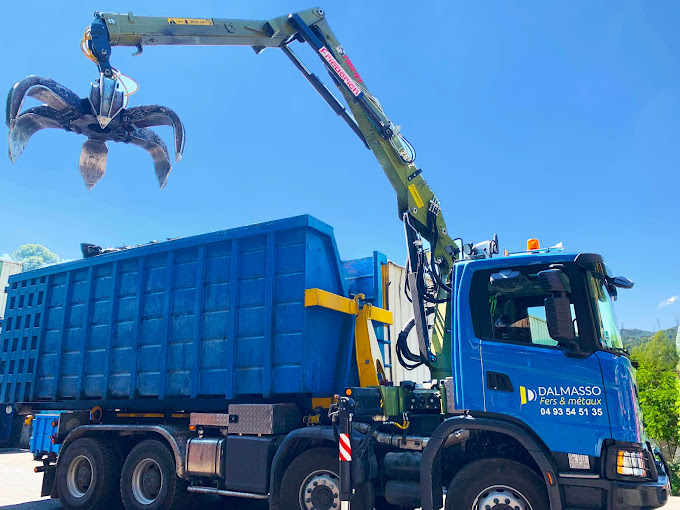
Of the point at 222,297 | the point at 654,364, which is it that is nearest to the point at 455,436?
the point at 222,297

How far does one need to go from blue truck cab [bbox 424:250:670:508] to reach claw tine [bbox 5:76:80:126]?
246 inches

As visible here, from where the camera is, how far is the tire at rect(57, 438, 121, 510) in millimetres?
7031

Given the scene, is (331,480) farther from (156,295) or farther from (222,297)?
(156,295)

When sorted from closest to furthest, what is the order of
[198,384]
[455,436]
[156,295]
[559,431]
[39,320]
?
[559,431], [455,436], [198,384], [156,295], [39,320]

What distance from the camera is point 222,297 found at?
666cm

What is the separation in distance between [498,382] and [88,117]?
6.71m

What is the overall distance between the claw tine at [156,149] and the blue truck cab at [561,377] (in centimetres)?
577

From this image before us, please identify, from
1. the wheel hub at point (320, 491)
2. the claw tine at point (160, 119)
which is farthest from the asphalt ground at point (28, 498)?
the claw tine at point (160, 119)

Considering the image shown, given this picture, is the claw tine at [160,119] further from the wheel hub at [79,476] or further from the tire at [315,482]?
the tire at [315,482]

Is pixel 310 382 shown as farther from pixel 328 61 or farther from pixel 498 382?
pixel 328 61

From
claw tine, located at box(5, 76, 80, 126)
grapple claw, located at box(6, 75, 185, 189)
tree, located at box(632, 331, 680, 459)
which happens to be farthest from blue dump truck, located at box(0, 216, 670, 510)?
tree, located at box(632, 331, 680, 459)

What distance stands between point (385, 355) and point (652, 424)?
7.18 m

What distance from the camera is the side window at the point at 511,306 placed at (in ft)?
15.4

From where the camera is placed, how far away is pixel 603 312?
4.57 meters
